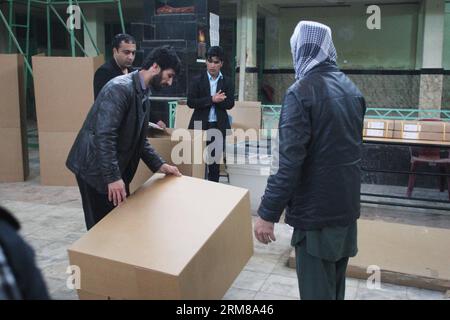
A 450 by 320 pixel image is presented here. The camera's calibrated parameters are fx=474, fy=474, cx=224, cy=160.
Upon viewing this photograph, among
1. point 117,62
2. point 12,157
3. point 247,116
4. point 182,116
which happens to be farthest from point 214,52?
point 12,157

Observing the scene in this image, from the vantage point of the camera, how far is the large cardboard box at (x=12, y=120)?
507cm

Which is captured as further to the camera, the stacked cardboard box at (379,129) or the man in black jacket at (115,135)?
the stacked cardboard box at (379,129)

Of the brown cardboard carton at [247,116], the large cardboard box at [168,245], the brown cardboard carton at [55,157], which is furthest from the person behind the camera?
the brown cardboard carton at [247,116]

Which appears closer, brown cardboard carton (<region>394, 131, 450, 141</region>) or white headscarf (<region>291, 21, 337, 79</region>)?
white headscarf (<region>291, 21, 337, 79</region>)

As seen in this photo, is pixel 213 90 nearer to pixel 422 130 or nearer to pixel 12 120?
pixel 422 130

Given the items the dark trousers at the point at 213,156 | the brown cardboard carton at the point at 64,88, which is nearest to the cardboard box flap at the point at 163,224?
the dark trousers at the point at 213,156

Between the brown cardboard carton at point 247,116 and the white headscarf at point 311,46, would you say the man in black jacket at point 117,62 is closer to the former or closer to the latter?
the brown cardboard carton at point 247,116

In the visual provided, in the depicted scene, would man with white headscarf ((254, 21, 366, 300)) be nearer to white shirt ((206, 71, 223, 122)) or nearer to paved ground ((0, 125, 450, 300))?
A: paved ground ((0, 125, 450, 300))

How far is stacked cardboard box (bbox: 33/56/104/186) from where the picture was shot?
4.88m

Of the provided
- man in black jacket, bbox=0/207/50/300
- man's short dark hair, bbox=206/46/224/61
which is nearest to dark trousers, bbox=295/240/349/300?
man in black jacket, bbox=0/207/50/300

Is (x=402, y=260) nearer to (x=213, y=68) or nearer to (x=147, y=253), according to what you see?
(x=147, y=253)

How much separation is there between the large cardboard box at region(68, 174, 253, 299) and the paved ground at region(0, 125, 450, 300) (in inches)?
17.3

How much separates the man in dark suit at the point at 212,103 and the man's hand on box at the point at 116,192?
1.75 m
